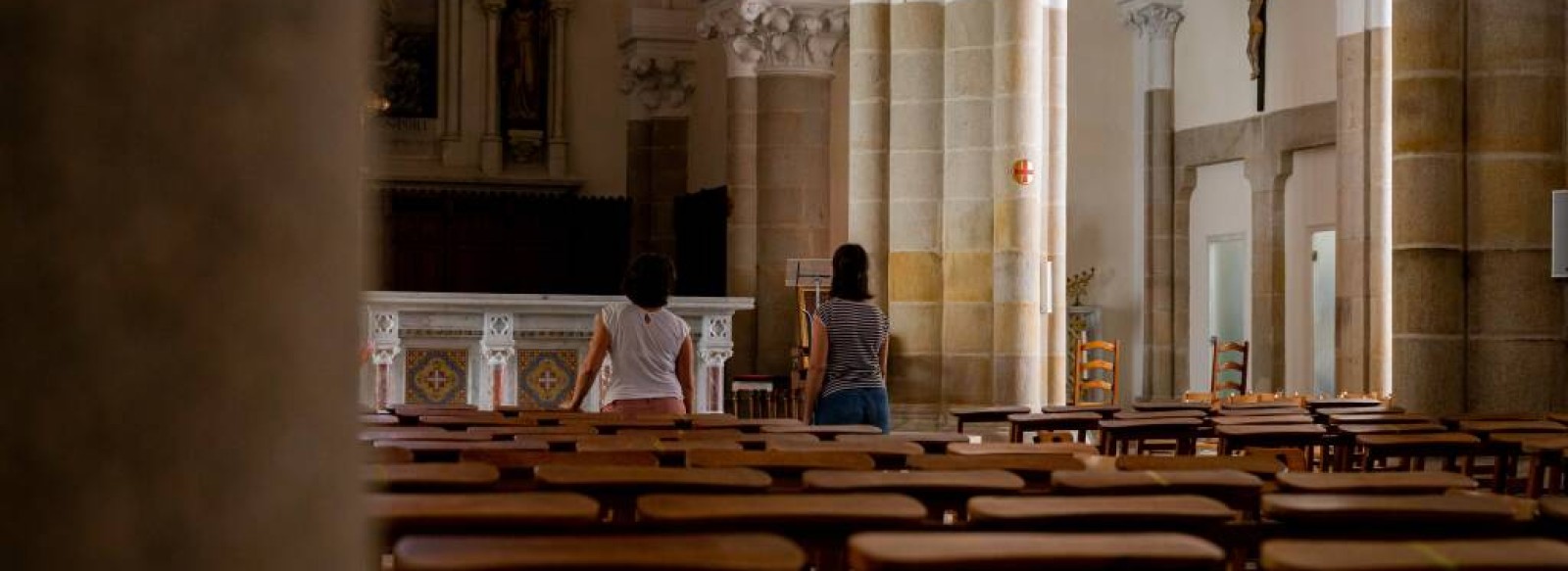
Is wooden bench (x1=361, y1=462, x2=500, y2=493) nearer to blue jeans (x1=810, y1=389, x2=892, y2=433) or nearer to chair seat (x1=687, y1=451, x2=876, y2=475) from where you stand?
chair seat (x1=687, y1=451, x2=876, y2=475)

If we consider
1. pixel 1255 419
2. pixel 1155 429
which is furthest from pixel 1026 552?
pixel 1255 419

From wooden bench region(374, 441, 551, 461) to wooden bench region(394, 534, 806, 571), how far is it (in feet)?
6.82

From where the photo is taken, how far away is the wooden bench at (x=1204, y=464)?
465cm

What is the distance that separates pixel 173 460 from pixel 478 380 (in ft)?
37.0

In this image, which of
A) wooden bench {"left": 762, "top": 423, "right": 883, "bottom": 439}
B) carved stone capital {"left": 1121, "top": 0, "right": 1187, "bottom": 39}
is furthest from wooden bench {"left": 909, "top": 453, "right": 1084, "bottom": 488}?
carved stone capital {"left": 1121, "top": 0, "right": 1187, "bottom": 39}

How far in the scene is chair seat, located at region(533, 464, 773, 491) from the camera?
12.6 ft

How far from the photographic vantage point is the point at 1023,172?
39.0 feet

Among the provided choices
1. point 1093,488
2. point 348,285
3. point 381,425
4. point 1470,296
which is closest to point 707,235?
point 1470,296

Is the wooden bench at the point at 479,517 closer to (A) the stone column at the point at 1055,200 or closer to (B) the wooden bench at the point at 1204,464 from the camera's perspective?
(B) the wooden bench at the point at 1204,464

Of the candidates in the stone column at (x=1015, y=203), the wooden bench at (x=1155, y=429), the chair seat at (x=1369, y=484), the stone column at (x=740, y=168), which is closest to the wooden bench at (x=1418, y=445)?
the wooden bench at (x=1155, y=429)

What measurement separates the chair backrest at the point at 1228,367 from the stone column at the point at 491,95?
294 inches

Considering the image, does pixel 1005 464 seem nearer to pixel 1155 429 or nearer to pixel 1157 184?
pixel 1155 429

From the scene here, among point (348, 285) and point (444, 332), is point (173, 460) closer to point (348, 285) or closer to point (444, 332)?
point (348, 285)

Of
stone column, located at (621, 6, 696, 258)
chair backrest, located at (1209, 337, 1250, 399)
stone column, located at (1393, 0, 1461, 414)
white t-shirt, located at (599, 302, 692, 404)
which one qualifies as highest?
stone column, located at (621, 6, 696, 258)
